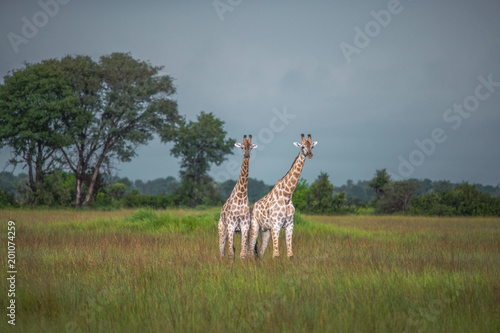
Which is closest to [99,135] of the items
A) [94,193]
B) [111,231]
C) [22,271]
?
[94,193]

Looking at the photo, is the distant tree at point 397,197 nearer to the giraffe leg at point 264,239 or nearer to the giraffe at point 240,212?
the giraffe leg at point 264,239

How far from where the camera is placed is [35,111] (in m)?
34.6

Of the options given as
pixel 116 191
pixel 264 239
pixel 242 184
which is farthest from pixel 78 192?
pixel 242 184

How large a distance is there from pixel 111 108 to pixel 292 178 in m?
30.5

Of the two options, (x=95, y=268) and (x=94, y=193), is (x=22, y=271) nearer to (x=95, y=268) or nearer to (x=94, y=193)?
(x=95, y=268)

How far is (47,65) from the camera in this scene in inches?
1487

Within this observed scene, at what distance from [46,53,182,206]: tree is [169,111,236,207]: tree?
4.92ft

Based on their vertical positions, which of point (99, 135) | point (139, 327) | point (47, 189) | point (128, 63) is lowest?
point (139, 327)

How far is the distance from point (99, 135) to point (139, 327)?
112 ft

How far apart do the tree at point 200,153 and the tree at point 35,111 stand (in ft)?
29.9

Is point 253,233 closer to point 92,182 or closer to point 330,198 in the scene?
point 330,198

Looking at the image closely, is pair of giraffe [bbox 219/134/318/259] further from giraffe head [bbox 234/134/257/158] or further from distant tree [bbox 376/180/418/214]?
distant tree [bbox 376/180/418/214]

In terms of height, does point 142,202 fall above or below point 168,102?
below

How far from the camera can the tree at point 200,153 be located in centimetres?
4006
